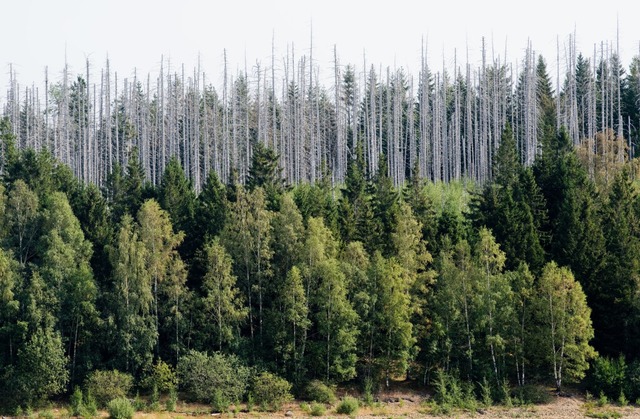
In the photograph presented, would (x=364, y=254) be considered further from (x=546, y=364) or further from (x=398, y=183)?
(x=398, y=183)

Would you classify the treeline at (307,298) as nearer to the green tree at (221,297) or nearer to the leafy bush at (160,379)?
the green tree at (221,297)

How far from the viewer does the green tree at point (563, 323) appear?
52375 mm

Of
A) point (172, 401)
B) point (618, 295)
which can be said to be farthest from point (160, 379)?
point (618, 295)

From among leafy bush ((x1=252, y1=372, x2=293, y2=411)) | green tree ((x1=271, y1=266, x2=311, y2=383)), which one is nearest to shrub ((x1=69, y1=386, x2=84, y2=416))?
leafy bush ((x1=252, y1=372, x2=293, y2=411))

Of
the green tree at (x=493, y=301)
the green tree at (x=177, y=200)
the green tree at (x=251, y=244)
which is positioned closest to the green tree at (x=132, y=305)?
the green tree at (x=251, y=244)

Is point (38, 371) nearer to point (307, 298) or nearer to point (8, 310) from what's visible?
point (8, 310)

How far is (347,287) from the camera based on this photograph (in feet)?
181

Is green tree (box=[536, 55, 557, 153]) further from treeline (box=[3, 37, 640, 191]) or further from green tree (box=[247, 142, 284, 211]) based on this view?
green tree (box=[247, 142, 284, 211])

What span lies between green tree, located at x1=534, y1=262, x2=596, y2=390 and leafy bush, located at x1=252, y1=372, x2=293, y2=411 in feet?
50.3

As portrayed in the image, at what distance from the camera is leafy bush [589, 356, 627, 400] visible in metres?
52.5

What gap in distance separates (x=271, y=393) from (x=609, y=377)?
19765 mm

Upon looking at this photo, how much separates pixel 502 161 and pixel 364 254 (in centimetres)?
1862

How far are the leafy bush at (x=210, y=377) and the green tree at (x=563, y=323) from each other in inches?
702

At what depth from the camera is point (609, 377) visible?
2071 inches
